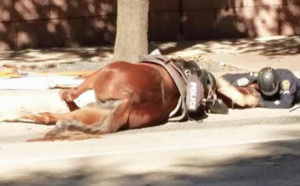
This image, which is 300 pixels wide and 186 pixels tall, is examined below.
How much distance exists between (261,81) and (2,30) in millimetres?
7315

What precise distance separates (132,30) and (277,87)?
3.44m

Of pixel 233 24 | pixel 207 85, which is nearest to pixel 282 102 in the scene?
pixel 207 85

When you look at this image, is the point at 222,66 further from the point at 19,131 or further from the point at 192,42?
the point at 19,131

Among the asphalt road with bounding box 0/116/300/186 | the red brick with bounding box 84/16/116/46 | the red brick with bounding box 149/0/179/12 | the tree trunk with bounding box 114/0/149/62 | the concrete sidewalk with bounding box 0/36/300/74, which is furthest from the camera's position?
the red brick with bounding box 149/0/179/12

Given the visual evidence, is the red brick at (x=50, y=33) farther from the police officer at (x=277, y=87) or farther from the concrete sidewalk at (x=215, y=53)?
the police officer at (x=277, y=87)

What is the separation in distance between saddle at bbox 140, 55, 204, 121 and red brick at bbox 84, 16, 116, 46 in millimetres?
7202

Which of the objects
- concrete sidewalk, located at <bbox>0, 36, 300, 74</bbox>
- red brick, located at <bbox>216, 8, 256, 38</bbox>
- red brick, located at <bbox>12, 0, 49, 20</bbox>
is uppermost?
red brick, located at <bbox>12, 0, 49, 20</bbox>

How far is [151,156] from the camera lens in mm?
8867

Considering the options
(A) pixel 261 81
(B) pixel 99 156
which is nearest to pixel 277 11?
(A) pixel 261 81

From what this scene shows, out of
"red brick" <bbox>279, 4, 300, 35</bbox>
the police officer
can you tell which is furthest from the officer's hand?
"red brick" <bbox>279, 4, 300, 35</bbox>

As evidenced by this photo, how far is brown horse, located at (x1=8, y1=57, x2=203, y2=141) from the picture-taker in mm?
9945

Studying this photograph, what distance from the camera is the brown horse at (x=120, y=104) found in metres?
9.95

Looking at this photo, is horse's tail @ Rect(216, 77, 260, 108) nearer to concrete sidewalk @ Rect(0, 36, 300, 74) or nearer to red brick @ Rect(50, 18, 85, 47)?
concrete sidewalk @ Rect(0, 36, 300, 74)

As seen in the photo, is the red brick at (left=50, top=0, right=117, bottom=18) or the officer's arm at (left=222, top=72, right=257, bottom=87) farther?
the red brick at (left=50, top=0, right=117, bottom=18)
